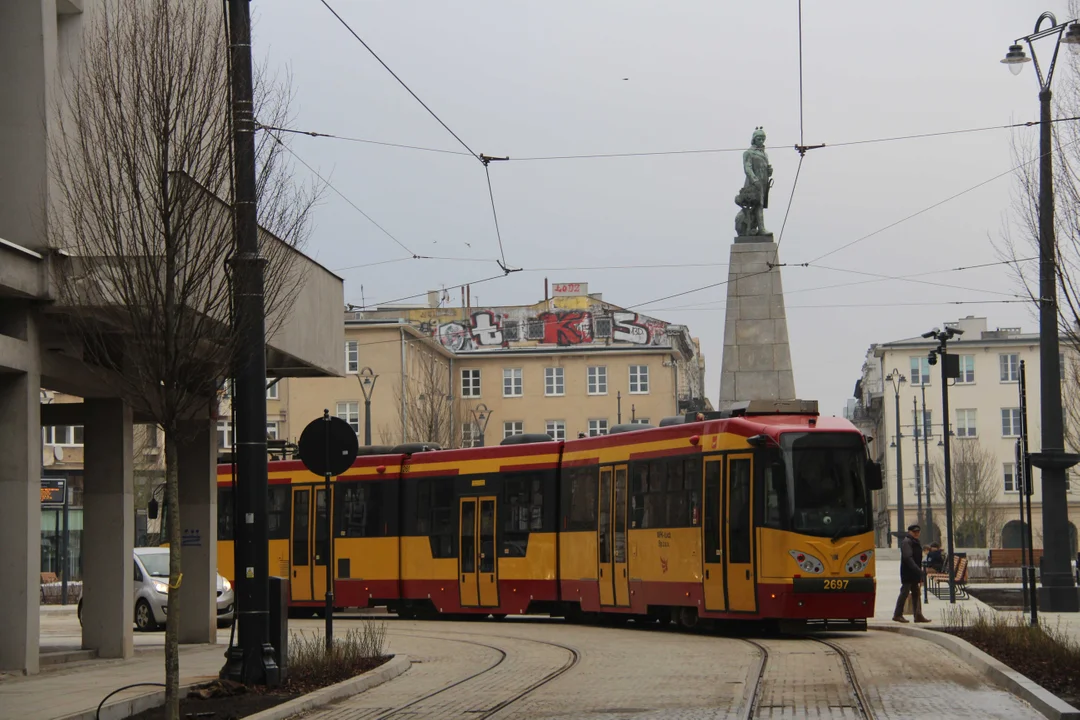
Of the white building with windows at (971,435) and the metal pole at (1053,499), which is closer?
the metal pole at (1053,499)

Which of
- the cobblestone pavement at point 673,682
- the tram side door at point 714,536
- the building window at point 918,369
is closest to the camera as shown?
the cobblestone pavement at point 673,682

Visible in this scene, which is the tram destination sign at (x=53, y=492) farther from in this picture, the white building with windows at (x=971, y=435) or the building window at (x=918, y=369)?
the building window at (x=918, y=369)

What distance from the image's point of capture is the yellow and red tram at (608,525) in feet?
64.8

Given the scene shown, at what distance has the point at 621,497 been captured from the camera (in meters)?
22.8

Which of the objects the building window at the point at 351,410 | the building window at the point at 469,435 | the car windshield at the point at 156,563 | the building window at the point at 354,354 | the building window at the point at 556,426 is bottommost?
the car windshield at the point at 156,563

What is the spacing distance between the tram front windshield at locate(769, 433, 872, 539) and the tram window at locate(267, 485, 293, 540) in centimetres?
1121

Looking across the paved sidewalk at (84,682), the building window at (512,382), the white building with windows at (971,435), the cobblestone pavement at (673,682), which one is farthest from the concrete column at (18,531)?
the building window at (512,382)

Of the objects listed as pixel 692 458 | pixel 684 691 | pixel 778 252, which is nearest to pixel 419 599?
pixel 692 458

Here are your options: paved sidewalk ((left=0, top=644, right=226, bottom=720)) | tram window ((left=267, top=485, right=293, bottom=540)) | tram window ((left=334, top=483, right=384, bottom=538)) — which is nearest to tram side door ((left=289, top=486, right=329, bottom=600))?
tram window ((left=267, top=485, right=293, bottom=540))

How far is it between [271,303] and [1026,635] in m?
8.68

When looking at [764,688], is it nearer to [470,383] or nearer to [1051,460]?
[1051,460]

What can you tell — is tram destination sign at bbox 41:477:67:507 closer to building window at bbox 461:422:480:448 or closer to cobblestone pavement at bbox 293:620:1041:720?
cobblestone pavement at bbox 293:620:1041:720

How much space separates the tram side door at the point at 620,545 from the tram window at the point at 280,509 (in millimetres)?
7548

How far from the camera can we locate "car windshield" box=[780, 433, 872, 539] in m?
19.8
